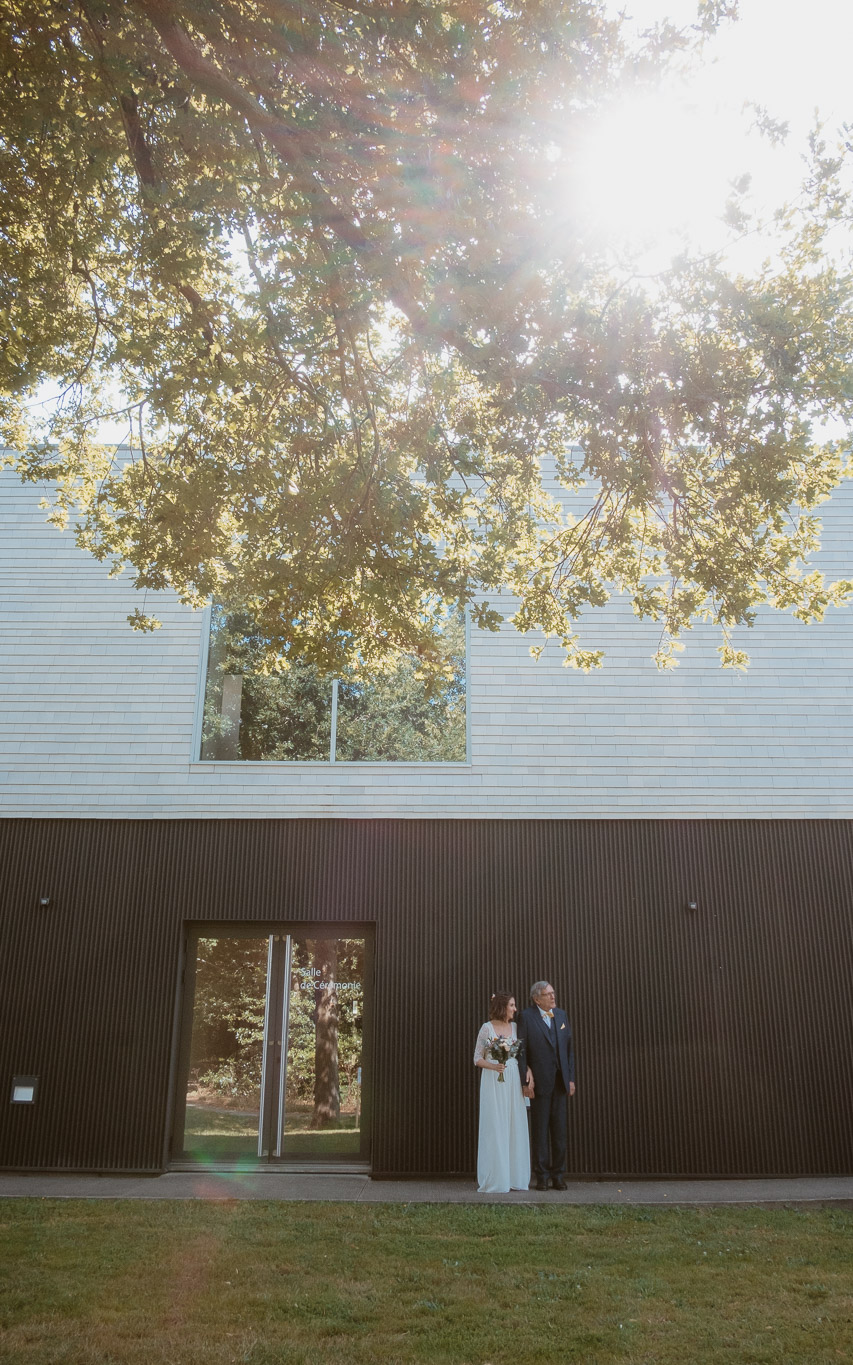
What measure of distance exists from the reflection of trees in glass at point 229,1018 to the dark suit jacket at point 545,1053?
303cm

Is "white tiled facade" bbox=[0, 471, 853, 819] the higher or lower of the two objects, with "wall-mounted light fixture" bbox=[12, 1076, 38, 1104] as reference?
higher

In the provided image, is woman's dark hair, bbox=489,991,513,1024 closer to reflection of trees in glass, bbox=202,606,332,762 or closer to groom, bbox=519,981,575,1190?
groom, bbox=519,981,575,1190

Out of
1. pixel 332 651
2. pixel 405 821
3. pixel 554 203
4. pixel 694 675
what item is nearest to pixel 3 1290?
pixel 332 651

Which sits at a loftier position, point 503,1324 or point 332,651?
point 332,651

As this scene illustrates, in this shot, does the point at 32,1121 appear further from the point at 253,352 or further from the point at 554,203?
the point at 554,203

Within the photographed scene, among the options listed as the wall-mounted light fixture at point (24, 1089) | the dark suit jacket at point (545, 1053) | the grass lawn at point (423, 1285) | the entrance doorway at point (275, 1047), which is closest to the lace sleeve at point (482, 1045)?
the dark suit jacket at point (545, 1053)

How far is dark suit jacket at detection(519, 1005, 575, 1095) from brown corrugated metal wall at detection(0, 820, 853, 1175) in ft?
3.66

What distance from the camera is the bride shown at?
9.17 metres

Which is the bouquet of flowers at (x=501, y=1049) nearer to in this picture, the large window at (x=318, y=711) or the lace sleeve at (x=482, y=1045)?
the lace sleeve at (x=482, y=1045)

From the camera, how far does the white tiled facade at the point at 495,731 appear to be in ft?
36.8

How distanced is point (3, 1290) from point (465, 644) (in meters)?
7.70

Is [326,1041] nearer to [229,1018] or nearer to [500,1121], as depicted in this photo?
[229,1018]

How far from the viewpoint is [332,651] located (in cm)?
881

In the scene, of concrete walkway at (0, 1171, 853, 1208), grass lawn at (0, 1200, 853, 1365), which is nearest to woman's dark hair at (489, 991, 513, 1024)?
concrete walkway at (0, 1171, 853, 1208)
